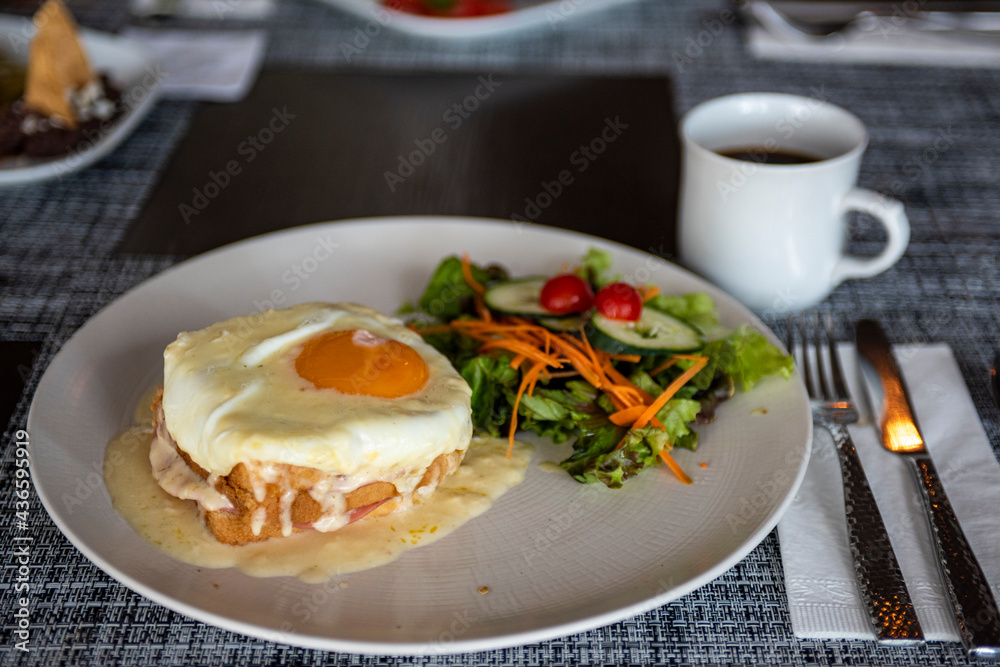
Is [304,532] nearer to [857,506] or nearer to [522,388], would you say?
[522,388]

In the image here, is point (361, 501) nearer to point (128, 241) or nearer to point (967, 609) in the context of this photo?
point (967, 609)

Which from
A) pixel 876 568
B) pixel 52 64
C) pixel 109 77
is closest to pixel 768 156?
pixel 876 568

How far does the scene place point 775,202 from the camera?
2676 mm

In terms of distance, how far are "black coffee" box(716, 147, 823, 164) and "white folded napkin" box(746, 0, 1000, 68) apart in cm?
195

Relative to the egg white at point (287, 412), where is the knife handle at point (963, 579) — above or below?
below

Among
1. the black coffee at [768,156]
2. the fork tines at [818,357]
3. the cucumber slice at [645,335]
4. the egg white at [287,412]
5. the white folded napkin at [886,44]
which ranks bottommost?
the white folded napkin at [886,44]

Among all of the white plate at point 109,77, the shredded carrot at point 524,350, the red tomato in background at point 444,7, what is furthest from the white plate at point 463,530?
the red tomato in background at point 444,7

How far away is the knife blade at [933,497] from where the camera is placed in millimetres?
1724

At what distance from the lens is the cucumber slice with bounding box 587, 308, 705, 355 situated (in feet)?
7.52

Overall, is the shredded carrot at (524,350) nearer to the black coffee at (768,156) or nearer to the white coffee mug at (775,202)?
the white coffee mug at (775,202)

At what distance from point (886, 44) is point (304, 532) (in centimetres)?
426

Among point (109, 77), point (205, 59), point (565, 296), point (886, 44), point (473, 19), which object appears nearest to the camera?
point (565, 296)

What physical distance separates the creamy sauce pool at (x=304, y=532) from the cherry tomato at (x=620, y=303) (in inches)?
19.8

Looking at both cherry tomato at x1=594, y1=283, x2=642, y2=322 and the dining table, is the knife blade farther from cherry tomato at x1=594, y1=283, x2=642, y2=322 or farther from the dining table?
cherry tomato at x1=594, y1=283, x2=642, y2=322
